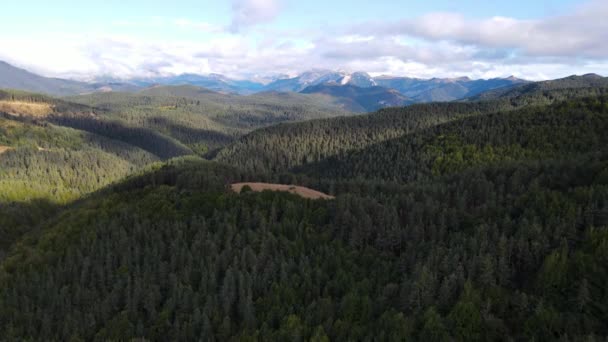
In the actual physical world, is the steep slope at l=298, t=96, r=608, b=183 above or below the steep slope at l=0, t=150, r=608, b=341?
above

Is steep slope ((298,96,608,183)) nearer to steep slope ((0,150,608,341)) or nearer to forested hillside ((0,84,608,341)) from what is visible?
forested hillside ((0,84,608,341))

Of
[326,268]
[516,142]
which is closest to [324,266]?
[326,268]

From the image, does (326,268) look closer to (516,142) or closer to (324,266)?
(324,266)

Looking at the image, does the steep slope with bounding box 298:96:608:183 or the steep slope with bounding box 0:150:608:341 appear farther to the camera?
the steep slope with bounding box 298:96:608:183

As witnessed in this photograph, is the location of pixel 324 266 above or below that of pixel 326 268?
above

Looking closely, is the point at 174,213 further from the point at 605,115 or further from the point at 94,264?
the point at 605,115

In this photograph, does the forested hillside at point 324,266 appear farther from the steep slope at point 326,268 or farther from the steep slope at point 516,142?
the steep slope at point 516,142

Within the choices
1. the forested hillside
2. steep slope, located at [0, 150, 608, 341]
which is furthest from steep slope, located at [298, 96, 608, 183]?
steep slope, located at [0, 150, 608, 341]

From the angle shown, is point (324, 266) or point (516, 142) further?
point (516, 142)

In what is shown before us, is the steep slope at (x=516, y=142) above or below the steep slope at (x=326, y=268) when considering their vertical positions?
above

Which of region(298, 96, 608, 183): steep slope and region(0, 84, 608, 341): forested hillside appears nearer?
region(0, 84, 608, 341): forested hillside

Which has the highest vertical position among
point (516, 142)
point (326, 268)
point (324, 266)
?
point (516, 142)

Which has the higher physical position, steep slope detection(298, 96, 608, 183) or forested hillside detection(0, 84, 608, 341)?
steep slope detection(298, 96, 608, 183)

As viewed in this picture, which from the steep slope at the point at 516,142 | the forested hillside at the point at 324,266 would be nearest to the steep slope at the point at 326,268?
the forested hillside at the point at 324,266
